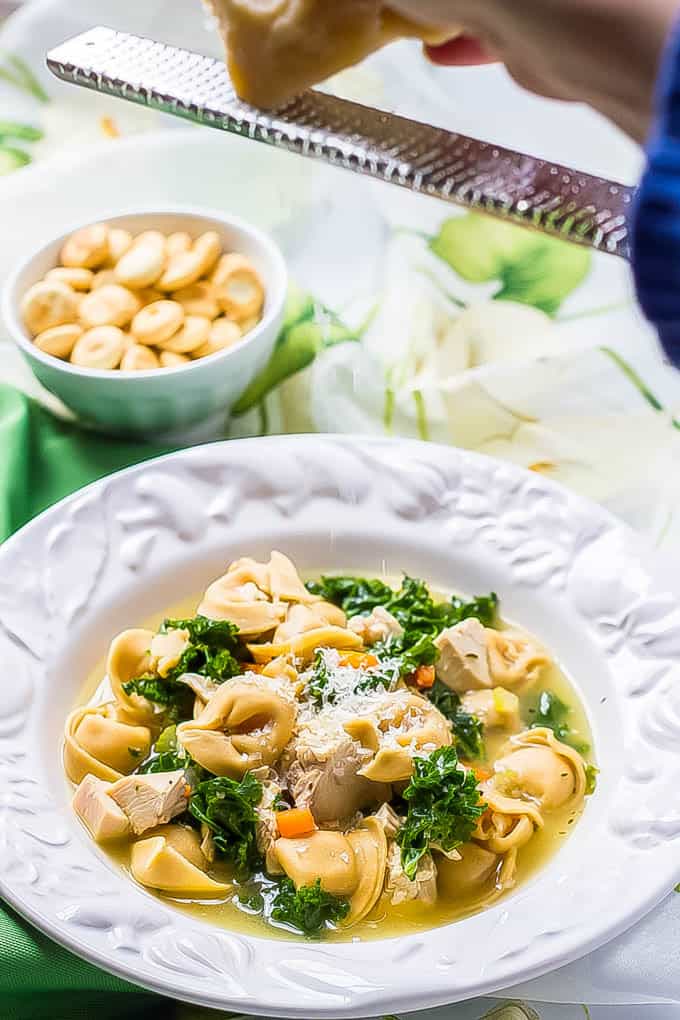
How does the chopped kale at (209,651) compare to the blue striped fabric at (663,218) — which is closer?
the blue striped fabric at (663,218)

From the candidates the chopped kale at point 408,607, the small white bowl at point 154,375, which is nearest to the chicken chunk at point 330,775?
the chopped kale at point 408,607

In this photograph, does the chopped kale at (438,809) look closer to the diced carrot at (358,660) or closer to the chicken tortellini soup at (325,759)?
the chicken tortellini soup at (325,759)

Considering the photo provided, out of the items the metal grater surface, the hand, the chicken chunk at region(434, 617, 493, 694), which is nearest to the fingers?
the metal grater surface

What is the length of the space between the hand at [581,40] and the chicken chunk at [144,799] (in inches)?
45.1

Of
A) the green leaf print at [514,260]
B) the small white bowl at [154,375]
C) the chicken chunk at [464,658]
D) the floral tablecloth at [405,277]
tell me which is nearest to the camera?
the chicken chunk at [464,658]

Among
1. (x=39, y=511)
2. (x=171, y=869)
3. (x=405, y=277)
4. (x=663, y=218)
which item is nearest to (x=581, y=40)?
(x=663, y=218)

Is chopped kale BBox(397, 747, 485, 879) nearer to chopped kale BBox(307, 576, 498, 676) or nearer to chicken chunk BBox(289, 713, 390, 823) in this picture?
chicken chunk BBox(289, 713, 390, 823)

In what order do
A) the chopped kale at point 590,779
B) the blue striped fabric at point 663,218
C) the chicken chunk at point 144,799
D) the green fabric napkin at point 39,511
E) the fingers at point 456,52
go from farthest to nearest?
the chopped kale at point 590,779 → the chicken chunk at point 144,799 → the green fabric napkin at point 39,511 → the fingers at point 456,52 → the blue striped fabric at point 663,218

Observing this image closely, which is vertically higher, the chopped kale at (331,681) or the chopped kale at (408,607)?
the chopped kale at (331,681)

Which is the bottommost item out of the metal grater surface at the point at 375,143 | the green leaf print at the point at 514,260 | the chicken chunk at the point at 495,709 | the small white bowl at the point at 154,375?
the chicken chunk at the point at 495,709

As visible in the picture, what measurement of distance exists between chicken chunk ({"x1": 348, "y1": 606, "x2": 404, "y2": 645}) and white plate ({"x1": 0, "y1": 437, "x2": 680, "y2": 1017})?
20 centimetres

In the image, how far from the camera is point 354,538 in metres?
2.36

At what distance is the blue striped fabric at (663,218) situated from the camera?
103 centimetres

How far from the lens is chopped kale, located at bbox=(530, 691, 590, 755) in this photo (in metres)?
2.08
